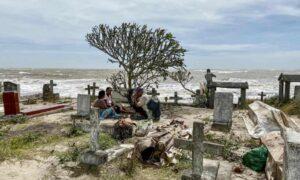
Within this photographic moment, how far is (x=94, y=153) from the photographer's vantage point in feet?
28.0

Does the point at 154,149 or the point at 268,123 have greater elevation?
the point at 268,123

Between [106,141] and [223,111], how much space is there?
182 inches

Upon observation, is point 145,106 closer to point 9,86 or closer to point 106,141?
point 106,141

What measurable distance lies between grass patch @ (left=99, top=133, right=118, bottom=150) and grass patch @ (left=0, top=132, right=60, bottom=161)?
1.52 meters

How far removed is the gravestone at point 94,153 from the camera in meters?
8.42

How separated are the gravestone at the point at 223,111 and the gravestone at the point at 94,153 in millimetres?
5329

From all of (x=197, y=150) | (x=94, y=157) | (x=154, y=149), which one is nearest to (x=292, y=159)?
(x=197, y=150)

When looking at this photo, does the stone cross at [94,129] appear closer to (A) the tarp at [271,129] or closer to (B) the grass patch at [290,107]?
(A) the tarp at [271,129]

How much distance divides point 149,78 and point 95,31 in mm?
3550

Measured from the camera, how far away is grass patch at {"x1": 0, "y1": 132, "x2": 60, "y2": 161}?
371 inches

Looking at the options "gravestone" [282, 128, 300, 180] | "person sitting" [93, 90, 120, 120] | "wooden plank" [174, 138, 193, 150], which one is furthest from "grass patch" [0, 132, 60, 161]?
"gravestone" [282, 128, 300, 180]

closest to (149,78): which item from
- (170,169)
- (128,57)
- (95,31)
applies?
(128,57)

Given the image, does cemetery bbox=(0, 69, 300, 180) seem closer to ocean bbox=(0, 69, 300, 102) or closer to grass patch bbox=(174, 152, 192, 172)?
grass patch bbox=(174, 152, 192, 172)

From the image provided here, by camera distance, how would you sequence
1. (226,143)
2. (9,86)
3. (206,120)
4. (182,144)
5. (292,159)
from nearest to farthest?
(292,159) < (182,144) < (226,143) < (206,120) < (9,86)
